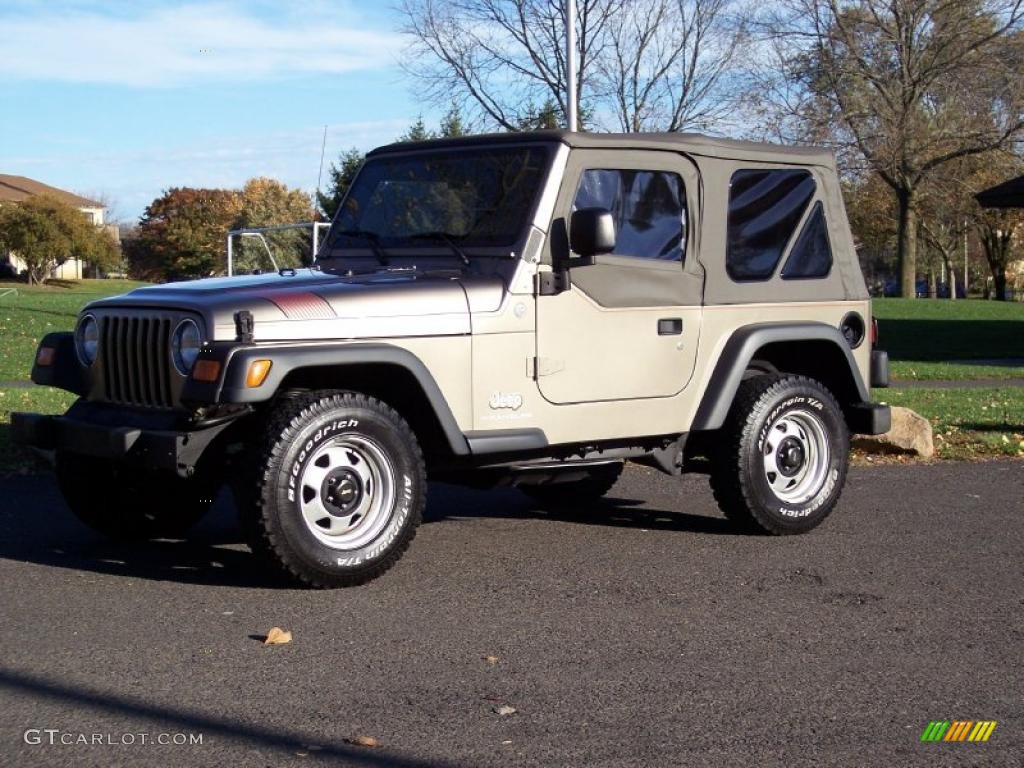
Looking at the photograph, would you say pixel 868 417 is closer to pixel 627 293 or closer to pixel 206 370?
pixel 627 293

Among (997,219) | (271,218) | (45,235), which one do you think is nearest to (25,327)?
(271,218)

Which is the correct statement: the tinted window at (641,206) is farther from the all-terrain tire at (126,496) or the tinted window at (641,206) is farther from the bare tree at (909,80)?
the bare tree at (909,80)

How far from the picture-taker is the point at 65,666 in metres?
5.08

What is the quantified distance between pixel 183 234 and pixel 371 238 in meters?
82.5

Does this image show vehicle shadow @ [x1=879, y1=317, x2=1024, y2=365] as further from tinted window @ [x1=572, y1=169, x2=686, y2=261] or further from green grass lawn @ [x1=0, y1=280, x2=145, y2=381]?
tinted window @ [x1=572, y1=169, x2=686, y2=261]

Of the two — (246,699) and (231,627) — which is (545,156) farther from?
(246,699)

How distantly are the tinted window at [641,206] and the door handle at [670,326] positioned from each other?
34 cm

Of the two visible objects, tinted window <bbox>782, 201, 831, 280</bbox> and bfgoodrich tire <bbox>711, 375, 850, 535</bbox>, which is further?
tinted window <bbox>782, 201, 831, 280</bbox>

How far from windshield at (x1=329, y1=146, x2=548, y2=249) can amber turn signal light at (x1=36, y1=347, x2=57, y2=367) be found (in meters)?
1.60

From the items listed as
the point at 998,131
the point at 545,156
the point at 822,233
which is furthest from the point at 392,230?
the point at 998,131

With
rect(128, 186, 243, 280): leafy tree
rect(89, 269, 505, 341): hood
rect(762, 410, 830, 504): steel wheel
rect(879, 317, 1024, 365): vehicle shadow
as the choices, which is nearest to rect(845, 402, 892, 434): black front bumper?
rect(762, 410, 830, 504): steel wheel

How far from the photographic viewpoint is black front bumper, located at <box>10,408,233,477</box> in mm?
6039

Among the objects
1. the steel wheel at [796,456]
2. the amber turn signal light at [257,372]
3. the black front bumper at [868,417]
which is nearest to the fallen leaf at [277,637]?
the amber turn signal light at [257,372]

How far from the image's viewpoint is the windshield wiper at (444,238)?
7043 millimetres
